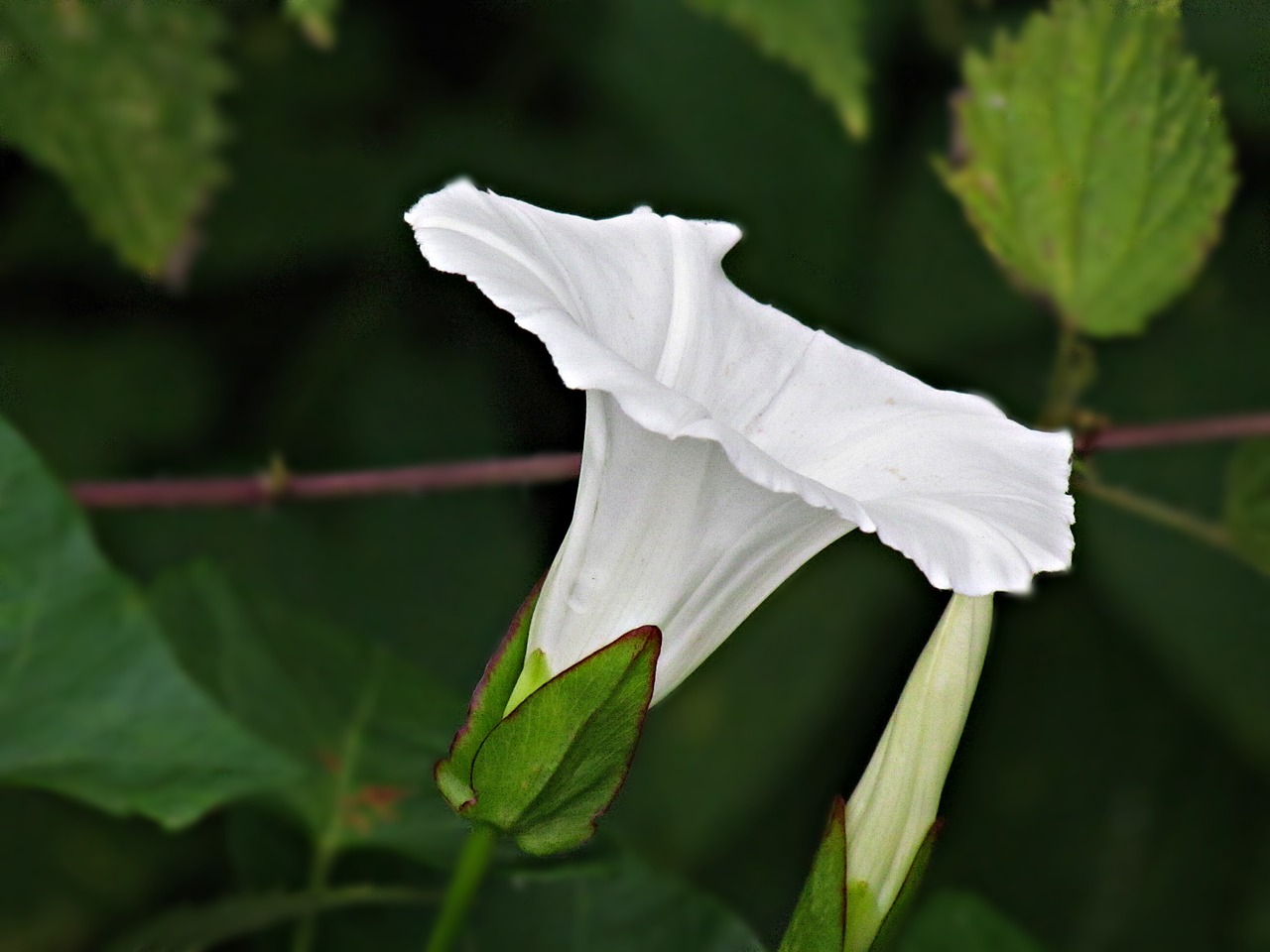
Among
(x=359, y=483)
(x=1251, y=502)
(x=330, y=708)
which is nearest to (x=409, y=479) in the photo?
(x=359, y=483)

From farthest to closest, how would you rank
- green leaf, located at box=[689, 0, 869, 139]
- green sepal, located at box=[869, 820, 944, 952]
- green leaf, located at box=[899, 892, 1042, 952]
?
green leaf, located at box=[689, 0, 869, 139], green leaf, located at box=[899, 892, 1042, 952], green sepal, located at box=[869, 820, 944, 952]

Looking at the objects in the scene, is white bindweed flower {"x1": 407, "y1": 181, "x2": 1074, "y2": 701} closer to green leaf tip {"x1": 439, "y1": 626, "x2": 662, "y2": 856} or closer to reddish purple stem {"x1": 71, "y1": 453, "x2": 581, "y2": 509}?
green leaf tip {"x1": 439, "y1": 626, "x2": 662, "y2": 856}

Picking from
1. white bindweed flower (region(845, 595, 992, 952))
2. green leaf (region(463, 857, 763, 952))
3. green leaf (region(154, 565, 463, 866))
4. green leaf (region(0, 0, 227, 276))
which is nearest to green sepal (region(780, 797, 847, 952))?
white bindweed flower (region(845, 595, 992, 952))

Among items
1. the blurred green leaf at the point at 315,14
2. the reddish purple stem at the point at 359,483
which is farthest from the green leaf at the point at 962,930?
the blurred green leaf at the point at 315,14

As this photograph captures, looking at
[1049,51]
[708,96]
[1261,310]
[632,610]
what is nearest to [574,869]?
[632,610]

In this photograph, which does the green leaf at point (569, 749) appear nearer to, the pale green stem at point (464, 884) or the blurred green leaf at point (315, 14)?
the pale green stem at point (464, 884)

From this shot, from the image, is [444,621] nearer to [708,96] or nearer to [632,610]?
[708,96]

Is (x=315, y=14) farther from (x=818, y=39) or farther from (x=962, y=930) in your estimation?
(x=962, y=930)
